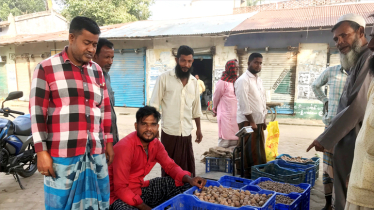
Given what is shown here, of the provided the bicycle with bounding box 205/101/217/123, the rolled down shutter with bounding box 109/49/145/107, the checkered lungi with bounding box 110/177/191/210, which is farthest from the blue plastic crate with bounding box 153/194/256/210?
the rolled down shutter with bounding box 109/49/145/107

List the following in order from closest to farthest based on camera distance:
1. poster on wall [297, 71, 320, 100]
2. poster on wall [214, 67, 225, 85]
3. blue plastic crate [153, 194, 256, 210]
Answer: blue plastic crate [153, 194, 256, 210] → poster on wall [297, 71, 320, 100] → poster on wall [214, 67, 225, 85]

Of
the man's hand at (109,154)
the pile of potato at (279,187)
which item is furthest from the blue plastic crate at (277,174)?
the man's hand at (109,154)

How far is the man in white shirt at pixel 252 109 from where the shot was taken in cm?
396

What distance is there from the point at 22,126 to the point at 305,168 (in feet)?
14.0

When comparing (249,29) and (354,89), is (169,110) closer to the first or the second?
(354,89)

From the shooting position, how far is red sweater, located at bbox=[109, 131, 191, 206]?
93.8 inches

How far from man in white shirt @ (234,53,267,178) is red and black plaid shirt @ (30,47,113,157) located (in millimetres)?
2535

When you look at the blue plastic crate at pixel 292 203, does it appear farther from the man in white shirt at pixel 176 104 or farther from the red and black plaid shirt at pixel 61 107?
the red and black plaid shirt at pixel 61 107

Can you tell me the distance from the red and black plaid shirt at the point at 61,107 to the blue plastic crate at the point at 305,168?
2.85 metres

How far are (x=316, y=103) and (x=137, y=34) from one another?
25.0ft

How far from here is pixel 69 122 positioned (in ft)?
6.11

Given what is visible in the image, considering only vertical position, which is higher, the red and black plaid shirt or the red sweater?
the red and black plaid shirt

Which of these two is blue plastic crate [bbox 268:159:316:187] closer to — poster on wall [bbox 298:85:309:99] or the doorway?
poster on wall [bbox 298:85:309:99]

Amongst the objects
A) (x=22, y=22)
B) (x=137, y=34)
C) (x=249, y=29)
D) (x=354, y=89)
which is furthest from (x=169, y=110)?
(x=22, y=22)
